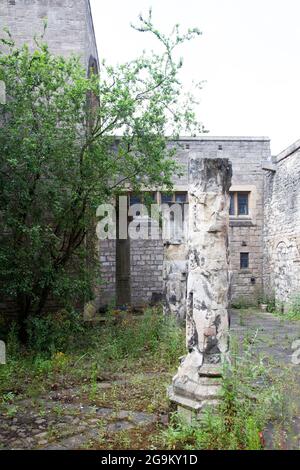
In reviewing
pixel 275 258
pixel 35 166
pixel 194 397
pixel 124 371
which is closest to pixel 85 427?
pixel 194 397

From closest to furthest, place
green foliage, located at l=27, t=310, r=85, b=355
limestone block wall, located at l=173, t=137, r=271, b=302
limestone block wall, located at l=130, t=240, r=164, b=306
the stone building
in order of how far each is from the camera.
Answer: green foliage, located at l=27, t=310, r=85, b=355, the stone building, limestone block wall, located at l=130, t=240, r=164, b=306, limestone block wall, located at l=173, t=137, r=271, b=302

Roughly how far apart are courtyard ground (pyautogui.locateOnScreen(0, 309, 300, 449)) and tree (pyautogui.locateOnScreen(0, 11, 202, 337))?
1.77 metres

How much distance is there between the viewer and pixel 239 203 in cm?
1541

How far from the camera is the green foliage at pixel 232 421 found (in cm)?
338

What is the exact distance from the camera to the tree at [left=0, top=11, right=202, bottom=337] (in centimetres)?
699

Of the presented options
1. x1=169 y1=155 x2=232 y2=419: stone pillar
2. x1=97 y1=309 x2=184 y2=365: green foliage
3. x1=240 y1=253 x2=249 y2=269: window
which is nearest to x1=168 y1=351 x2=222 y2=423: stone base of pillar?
x1=169 y1=155 x2=232 y2=419: stone pillar

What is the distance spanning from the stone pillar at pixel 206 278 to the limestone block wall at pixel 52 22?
649cm

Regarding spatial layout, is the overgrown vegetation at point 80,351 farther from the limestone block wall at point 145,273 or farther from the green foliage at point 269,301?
the green foliage at point 269,301

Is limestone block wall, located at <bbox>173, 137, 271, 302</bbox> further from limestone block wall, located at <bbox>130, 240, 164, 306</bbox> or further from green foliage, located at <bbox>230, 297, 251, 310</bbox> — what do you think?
limestone block wall, located at <bbox>130, 240, 164, 306</bbox>

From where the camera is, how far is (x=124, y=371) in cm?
614

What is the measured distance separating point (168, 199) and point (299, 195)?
4.76 m

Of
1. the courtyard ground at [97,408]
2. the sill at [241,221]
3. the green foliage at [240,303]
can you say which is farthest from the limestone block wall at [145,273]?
the courtyard ground at [97,408]

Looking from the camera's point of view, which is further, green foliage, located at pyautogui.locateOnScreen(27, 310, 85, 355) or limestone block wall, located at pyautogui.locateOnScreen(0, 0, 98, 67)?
limestone block wall, located at pyautogui.locateOnScreen(0, 0, 98, 67)

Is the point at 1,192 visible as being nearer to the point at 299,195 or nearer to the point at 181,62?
the point at 181,62
